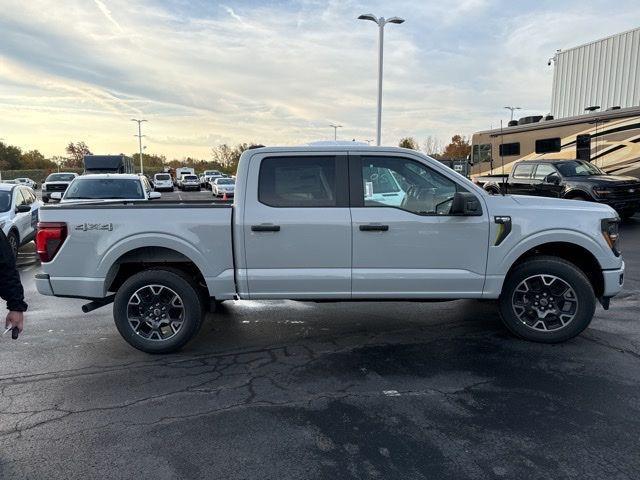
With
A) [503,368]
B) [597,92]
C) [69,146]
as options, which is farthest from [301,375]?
[69,146]

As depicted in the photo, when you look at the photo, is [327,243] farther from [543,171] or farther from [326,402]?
[543,171]

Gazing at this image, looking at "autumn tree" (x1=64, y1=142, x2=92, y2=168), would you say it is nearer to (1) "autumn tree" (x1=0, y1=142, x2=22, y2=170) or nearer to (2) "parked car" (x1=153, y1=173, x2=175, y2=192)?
(1) "autumn tree" (x1=0, y1=142, x2=22, y2=170)

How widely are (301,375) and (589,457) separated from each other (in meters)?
2.15

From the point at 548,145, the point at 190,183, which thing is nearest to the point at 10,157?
the point at 190,183

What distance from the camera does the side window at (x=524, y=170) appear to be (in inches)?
577

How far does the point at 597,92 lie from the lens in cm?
2833

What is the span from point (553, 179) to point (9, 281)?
43.1 feet

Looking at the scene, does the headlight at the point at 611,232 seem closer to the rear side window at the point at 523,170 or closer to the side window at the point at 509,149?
the rear side window at the point at 523,170

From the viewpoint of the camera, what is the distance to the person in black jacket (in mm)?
2833

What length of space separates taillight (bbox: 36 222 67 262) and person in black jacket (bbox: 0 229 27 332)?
1.60 meters

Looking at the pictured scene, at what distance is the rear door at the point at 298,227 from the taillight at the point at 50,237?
5.57 feet

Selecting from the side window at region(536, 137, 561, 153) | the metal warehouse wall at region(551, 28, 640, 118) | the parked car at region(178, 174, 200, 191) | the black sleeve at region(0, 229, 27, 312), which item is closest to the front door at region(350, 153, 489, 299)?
the black sleeve at region(0, 229, 27, 312)

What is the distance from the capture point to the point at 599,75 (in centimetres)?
2820

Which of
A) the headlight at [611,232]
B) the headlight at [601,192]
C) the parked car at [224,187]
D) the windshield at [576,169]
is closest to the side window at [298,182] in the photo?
the headlight at [611,232]
